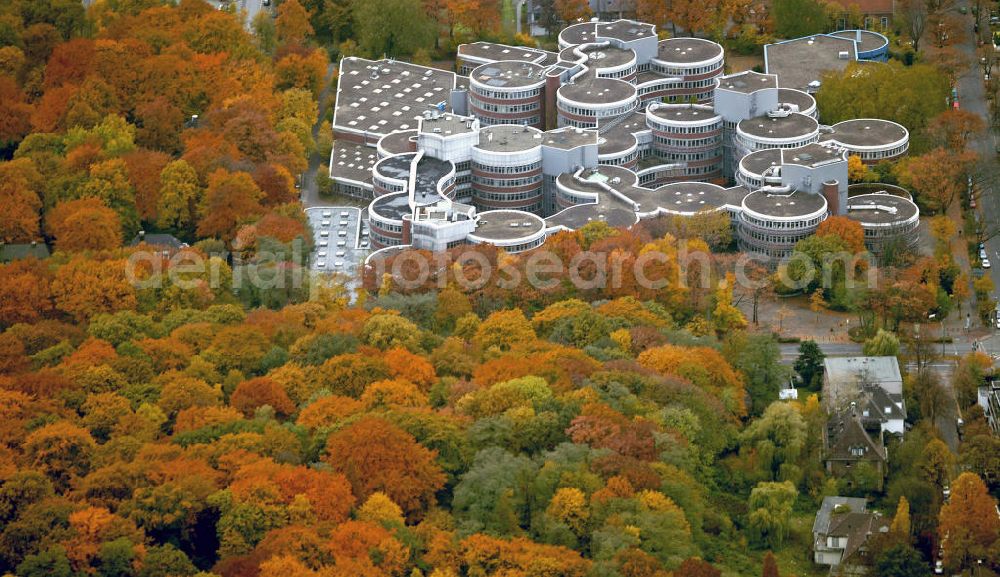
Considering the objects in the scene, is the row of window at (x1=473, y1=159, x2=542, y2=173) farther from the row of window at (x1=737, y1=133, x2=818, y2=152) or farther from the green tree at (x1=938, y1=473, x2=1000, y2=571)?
the green tree at (x1=938, y1=473, x2=1000, y2=571)

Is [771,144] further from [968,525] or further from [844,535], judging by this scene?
[968,525]

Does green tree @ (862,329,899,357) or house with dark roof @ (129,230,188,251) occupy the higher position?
house with dark roof @ (129,230,188,251)

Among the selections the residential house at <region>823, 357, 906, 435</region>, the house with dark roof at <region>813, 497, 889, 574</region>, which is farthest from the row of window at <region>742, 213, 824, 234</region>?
the house with dark roof at <region>813, 497, 889, 574</region>

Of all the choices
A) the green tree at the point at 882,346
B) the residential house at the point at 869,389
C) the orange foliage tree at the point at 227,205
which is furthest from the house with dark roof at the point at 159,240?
the green tree at the point at 882,346

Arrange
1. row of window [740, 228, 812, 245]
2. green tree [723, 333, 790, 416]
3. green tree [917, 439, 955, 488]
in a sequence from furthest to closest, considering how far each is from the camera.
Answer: row of window [740, 228, 812, 245]
green tree [723, 333, 790, 416]
green tree [917, 439, 955, 488]

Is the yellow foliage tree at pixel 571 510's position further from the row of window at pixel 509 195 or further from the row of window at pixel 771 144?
the row of window at pixel 771 144
